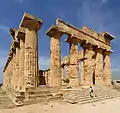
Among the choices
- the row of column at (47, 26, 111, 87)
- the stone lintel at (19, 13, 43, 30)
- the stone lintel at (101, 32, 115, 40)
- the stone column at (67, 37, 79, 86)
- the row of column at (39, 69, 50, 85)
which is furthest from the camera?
the row of column at (39, 69, 50, 85)

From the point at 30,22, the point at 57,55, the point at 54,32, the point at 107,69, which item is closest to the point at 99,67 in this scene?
the point at 107,69

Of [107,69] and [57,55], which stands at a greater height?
[57,55]

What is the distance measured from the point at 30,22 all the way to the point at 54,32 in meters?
4.56

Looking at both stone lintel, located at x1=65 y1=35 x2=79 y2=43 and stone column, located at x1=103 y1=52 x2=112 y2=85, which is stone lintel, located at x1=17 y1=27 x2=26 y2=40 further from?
stone column, located at x1=103 y1=52 x2=112 y2=85

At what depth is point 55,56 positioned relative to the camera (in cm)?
1806

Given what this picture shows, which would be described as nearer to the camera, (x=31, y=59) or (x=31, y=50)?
(x=31, y=59)

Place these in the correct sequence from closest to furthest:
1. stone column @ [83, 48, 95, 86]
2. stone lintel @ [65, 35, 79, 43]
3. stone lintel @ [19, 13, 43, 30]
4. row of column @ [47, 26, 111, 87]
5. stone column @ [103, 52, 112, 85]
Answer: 1. stone lintel @ [19, 13, 43, 30]
2. row of column @ [47, 26, 111, 87]
3. stone lintel @ [65, 35, 79, 43]
4. stone column @ [83, 48, 95, 86]
5. stone column @ [103, 52, 112, 85]

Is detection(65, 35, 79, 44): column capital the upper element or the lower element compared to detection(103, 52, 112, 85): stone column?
upper

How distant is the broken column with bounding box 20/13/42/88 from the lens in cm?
1366

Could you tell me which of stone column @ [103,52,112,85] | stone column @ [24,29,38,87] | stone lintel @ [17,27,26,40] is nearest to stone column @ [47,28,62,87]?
stone lintel @ [17,27,26,40]

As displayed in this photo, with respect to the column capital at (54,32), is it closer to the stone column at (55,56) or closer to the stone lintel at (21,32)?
the stone column at (55,56)

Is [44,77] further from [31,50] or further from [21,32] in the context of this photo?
[31,50]

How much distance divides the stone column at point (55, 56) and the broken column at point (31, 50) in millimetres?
3617

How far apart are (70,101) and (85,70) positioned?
975 cm
